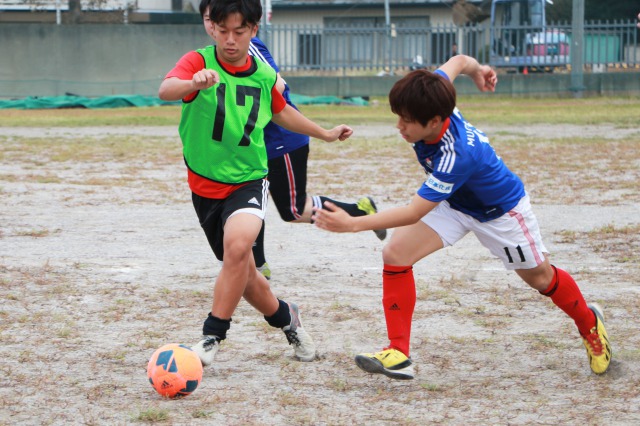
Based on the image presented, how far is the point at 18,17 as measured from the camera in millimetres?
30641

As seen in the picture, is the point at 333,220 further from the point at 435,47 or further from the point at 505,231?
the point at 435,47

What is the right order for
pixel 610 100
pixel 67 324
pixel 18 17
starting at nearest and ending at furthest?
1. pixel 67 324
2. pixel 610 100
3. pixel 18 17

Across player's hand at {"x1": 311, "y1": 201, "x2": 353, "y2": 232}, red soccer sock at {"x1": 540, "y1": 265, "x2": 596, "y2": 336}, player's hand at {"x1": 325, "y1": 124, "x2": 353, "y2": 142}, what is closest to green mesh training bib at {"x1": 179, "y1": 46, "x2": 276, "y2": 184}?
player's hand at {"x1": 325, "y1": 124, "x2": 353, "y2": 142}

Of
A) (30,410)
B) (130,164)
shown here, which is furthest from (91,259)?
(130,164)

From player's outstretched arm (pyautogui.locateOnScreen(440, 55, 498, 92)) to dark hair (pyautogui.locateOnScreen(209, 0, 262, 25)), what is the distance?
0.98m

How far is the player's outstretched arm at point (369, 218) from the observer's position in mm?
4172

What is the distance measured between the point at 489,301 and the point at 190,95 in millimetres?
2485

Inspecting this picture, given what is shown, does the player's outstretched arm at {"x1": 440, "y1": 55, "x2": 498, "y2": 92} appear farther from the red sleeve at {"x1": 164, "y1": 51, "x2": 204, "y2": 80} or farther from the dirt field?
the dirt field

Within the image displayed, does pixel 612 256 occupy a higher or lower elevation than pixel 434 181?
lower

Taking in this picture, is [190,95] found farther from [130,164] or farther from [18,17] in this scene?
[18,17]

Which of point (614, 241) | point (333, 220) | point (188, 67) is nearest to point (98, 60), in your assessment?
point (614, 241)

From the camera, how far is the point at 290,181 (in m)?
7.02

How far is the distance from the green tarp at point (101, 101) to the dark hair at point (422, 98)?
20792mm

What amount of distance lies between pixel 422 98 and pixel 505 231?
2.67 ft
